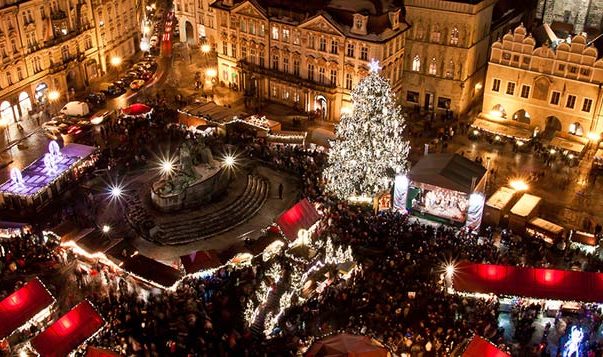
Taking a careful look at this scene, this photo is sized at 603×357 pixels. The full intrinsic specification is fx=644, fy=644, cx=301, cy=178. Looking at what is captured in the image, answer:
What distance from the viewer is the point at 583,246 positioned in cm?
4566

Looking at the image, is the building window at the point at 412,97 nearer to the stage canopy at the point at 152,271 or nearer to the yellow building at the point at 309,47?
the yellow building at the point at 309,47

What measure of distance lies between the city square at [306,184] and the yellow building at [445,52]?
0.67 ft

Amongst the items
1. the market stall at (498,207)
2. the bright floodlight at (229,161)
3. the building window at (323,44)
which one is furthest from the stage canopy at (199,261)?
the building window at (323,44)

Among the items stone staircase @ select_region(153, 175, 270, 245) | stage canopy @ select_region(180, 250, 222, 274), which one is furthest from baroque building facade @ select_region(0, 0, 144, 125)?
stage canopy @ select_region(180, 250, 222, 274)

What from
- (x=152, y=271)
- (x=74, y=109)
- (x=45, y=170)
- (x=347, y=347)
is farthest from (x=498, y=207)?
(x=74, y=109)

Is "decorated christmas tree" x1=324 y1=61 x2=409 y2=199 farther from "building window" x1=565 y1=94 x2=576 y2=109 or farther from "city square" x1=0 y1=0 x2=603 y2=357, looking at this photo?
"building window" x1=565 y1=94 x2=576 y2=109

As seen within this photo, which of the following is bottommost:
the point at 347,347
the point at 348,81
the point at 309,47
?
the point at 347,347

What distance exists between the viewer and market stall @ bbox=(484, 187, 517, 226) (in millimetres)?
48656

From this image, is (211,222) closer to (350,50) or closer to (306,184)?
(306,184)

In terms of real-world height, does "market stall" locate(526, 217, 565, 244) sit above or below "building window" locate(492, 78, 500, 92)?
below

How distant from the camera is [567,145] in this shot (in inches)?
2360

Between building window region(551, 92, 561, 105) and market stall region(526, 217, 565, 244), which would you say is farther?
building window region(551, 92, 561, 105)

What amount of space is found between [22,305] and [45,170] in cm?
1838

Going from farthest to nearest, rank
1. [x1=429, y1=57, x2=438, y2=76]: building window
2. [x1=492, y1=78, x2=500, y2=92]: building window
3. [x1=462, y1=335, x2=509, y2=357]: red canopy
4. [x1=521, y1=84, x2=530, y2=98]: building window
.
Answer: [x1=429, y1=57, x2=438, y2=76]: building window → [x1=492, y1=78, x2=500, y2=92]: building window → [x1=521, y1=84, x2=530, y2=98]: building window → [x1=462, y1=335, x2=509, y2=357]: red canopy
